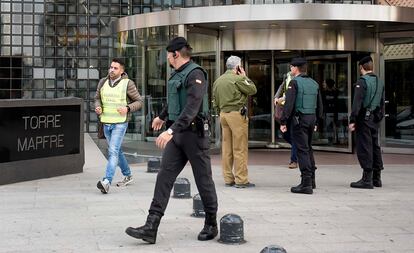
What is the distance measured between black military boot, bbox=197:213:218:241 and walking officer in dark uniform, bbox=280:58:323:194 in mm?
2829

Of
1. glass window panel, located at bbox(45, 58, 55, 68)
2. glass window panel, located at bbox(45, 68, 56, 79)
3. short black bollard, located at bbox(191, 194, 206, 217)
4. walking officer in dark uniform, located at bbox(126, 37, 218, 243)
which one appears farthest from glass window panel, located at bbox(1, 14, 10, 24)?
walking officer in dark uniform, located at bbox(126, 37, 218, 243)

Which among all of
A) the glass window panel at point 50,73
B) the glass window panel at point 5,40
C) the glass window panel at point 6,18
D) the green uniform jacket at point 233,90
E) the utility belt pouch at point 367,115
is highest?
the glass window panel at point 6,18

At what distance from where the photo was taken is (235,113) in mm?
8445

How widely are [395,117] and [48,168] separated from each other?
8.73 meters

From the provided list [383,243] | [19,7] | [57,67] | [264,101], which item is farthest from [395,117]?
[19,7]

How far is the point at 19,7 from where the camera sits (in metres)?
19.3

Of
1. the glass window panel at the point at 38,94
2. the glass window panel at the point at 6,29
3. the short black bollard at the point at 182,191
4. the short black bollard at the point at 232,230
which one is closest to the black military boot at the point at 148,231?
the short black bollard at the point at 232,230

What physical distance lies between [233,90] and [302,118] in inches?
42.9

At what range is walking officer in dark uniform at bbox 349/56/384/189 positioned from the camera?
8398mm

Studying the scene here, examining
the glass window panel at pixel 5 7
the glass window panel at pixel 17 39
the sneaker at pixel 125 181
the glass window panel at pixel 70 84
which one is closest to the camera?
the sneaker at pixel 125 181

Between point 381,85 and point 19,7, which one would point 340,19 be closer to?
point 381,85

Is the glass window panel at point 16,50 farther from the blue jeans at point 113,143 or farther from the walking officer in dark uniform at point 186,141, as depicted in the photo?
Result: the walking officer in dark uniform at point 186,141

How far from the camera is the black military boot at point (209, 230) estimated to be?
5379 millimetres

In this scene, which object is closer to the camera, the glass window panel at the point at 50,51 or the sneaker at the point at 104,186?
the sneaker at the point at 104,186
